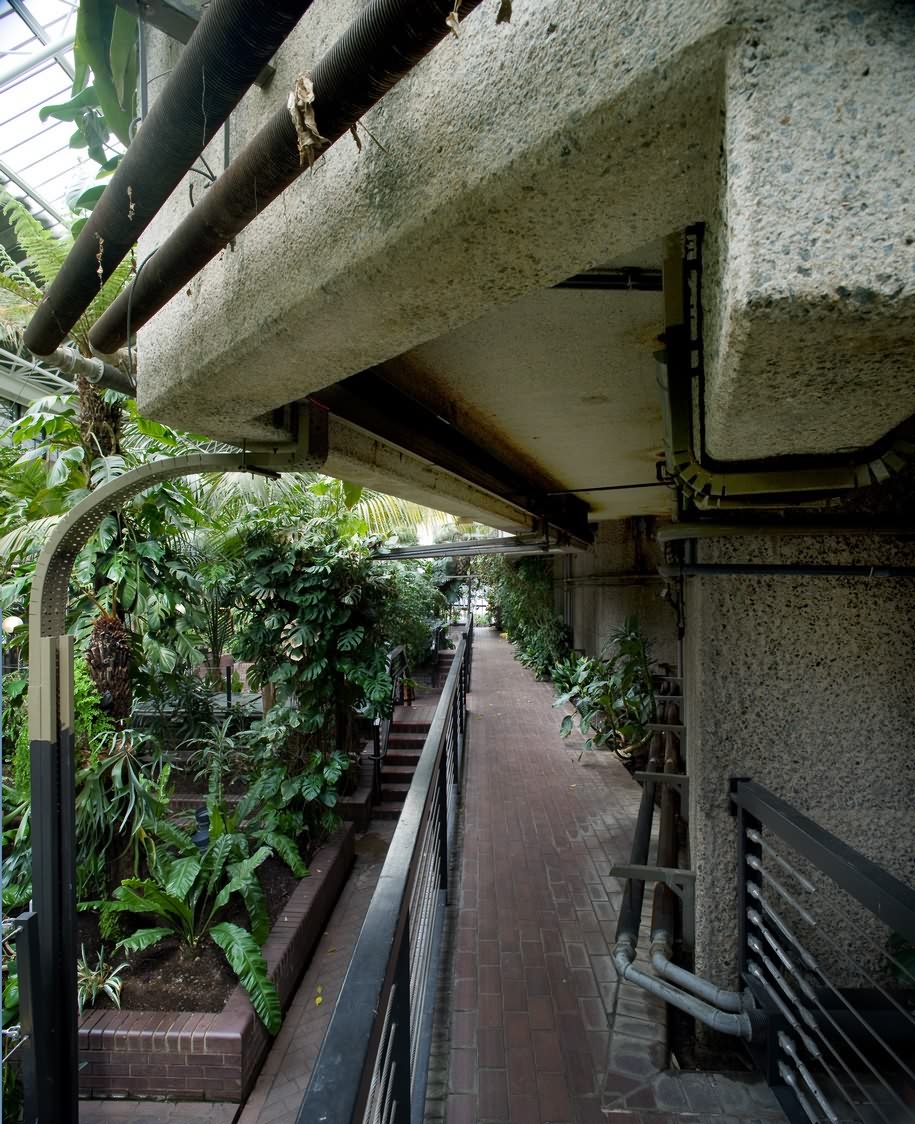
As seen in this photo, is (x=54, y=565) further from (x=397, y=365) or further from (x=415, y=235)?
(x=415, y=235)

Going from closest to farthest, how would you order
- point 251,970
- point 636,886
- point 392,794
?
point 636,886 → point 251,970 → point 392,794

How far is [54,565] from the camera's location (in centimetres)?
253

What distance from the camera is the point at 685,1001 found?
217 cm

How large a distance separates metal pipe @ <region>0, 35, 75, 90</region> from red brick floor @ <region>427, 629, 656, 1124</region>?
1122cm

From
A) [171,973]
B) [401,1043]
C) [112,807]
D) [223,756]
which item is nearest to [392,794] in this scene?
[223,756]

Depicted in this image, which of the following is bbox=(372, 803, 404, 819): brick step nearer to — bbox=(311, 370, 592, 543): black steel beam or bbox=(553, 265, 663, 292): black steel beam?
bbox=(311, 370, 592, 543): black steel beam

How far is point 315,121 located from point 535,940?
11.4 ft

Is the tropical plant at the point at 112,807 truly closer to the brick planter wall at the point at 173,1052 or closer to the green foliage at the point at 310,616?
the brick planter wall at the point at 173,1052

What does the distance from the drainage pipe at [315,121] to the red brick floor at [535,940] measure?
2.86 metres

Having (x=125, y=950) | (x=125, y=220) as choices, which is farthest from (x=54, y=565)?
(x=125, y=950)

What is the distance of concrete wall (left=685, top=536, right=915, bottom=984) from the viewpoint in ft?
7.22

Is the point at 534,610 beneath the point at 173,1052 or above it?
above

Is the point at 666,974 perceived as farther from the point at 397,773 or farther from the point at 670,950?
the point at 397,773

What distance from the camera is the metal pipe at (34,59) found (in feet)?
26.7
